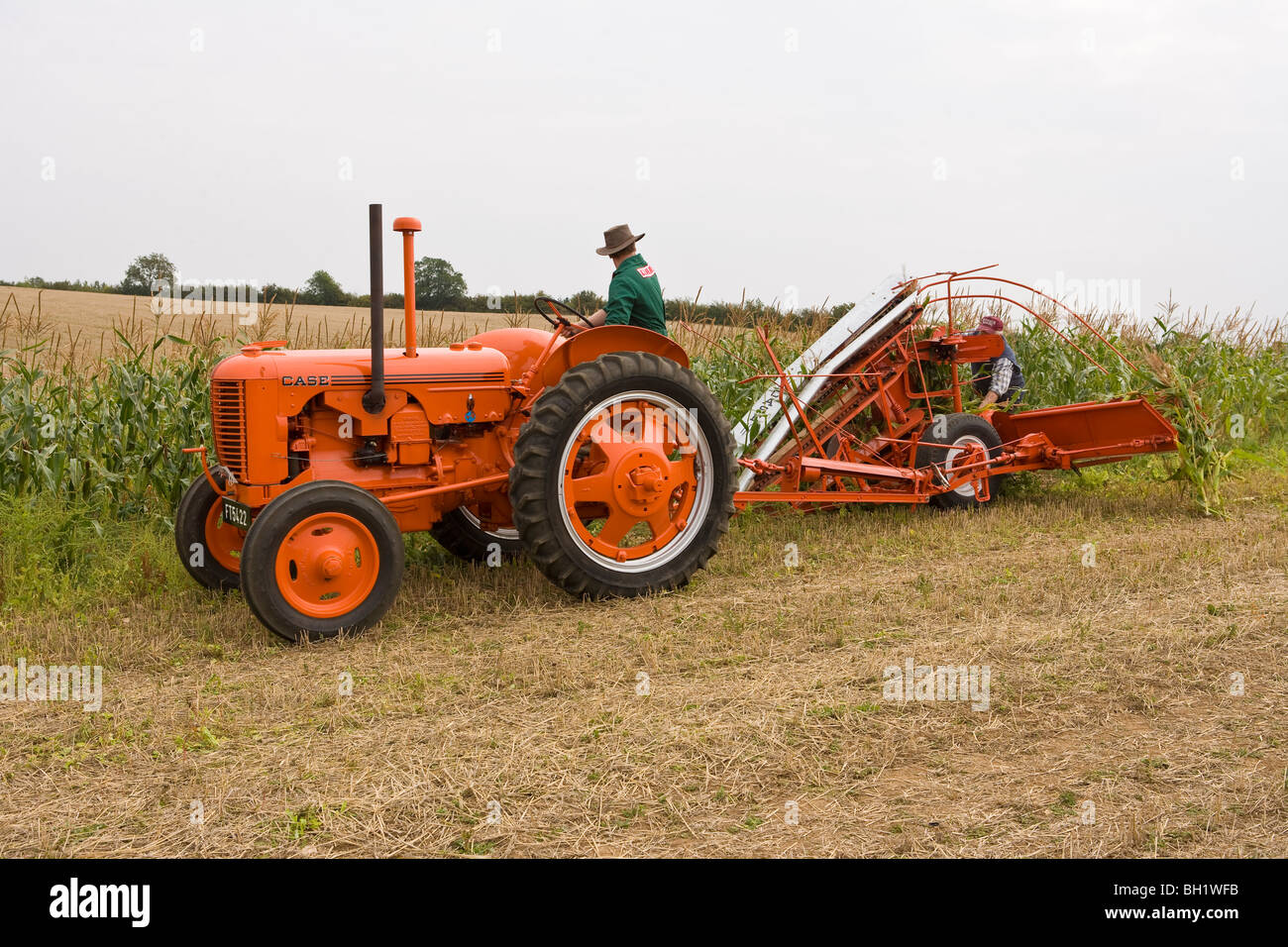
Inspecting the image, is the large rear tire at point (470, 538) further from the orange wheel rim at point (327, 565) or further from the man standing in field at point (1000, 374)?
the man standing in field at point (1000, 374)

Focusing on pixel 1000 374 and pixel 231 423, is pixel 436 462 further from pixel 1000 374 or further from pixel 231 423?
pixel 1000 374

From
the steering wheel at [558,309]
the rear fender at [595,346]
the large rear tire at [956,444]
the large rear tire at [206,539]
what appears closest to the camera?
the large rear tire at [206,539]

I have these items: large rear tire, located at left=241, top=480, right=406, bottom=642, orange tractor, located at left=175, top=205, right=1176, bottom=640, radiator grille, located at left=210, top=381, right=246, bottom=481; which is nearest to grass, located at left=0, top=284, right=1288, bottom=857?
large rear tire, located at left=241, top=480, right=406, bottom=642

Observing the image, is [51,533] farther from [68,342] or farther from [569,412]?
[569,412]

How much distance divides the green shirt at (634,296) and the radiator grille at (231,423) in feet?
6.49

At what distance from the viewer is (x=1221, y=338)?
43.0 feet

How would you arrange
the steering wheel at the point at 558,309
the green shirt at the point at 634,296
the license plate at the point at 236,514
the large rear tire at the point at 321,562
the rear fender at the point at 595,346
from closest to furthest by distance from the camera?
the large rear tire at the point at 321,562, the license plate at the point at 236,514, the rear fender at the point at 595,346, the steering wheel at the point at 558,309, the green shirt at the point at 634,296

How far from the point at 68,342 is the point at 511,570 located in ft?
14.0

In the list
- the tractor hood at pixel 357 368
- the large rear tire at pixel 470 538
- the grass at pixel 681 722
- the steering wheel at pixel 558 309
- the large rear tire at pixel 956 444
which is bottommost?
the grass at pixel 681 722

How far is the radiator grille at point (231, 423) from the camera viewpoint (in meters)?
5.15

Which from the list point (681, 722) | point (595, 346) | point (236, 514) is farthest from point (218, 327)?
point (681, 722)

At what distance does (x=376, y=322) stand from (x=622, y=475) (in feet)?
4.78

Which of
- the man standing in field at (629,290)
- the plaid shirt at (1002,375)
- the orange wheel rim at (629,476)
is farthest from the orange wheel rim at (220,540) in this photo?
the plaid shirt at (1002,375)

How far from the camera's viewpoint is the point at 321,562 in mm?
4832
